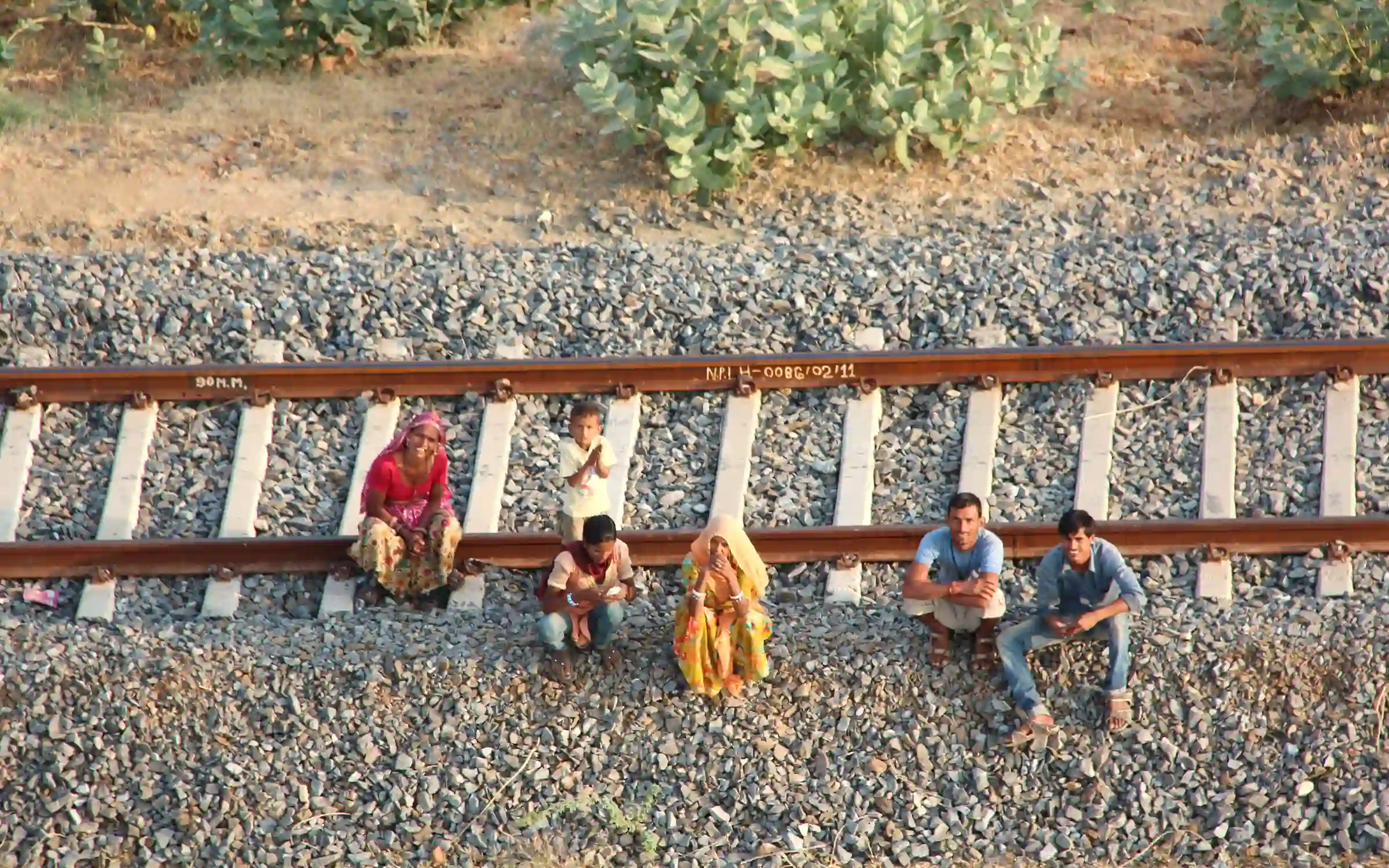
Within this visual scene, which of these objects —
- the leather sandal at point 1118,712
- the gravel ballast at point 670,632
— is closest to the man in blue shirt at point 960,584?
the gravel ballast at point 670,632

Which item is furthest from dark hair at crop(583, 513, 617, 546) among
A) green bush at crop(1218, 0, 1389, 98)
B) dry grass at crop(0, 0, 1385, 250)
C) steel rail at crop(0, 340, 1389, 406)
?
green bush at crop(1218, 0, 1389, 98)

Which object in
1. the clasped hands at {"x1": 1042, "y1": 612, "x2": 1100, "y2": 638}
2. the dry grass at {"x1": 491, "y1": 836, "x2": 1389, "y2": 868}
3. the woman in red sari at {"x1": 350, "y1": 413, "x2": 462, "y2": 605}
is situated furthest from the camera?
the woman in red sari at {"x1": 350, "y1": 413, "x2": 462, "y2": 605}

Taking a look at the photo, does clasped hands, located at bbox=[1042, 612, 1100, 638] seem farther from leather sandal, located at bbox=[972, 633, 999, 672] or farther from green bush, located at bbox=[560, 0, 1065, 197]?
green bush, located at bbox=[560, 0, 1065, 197]

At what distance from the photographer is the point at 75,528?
9.49m

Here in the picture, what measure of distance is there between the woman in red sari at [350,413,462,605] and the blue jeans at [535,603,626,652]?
2.61 feet

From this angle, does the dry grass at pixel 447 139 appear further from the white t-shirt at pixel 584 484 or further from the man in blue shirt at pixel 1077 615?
the man in blue shirt at pixel 1077 615

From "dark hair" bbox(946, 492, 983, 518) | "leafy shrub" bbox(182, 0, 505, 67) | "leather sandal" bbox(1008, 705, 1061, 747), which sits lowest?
"leather sandal" bbox(1008, 705, 1061, 747)

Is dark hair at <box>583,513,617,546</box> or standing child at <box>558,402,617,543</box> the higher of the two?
standing child at <box>558,402,617,543</box>

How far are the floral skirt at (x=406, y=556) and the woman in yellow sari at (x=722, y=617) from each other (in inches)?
50.5

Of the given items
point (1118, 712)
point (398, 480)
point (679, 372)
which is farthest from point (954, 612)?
point (398, 480)

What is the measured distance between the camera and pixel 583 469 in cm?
865

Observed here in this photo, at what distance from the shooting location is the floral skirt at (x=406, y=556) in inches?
345

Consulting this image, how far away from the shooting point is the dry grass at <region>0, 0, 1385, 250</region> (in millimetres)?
11820

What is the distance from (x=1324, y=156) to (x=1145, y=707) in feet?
15.9
